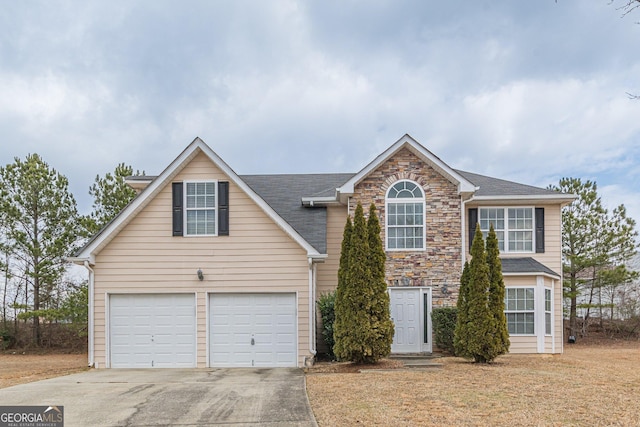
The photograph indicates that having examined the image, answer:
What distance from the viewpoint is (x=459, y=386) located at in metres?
10.1

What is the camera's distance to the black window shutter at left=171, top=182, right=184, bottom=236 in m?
15.1

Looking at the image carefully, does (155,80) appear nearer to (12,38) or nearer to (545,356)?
(12,38)

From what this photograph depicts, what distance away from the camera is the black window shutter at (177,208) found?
1505cm

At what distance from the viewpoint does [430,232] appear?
16328 millimetres

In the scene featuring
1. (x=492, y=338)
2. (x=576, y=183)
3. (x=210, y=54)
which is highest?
(x=210, y=54)

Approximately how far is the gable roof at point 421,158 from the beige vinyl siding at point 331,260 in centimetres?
118

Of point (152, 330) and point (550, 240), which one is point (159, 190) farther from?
point (550, 240)

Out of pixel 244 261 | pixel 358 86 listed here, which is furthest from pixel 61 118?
pixel 358 86

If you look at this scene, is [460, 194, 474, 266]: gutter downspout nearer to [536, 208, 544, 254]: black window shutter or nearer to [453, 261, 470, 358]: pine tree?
[453, 261, 470, 358]: pine tree

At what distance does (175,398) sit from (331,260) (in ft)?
26.6

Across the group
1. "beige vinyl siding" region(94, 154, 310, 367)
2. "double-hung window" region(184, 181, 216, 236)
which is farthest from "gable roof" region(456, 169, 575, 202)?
"double-hung window" region(184, 181, 216, 236)

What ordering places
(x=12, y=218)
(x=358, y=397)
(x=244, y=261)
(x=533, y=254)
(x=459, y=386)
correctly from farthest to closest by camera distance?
(x=12, y=218) < (x=533, y=254) < (x=244, y=261) < (x=459, y=386) < (x=358, y=397)

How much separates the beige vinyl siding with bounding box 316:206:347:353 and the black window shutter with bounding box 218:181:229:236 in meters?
3.32

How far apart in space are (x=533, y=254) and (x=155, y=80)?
13.1 m
